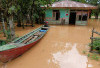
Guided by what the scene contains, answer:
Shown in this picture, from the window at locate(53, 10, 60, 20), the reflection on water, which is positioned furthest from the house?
the reflection on water

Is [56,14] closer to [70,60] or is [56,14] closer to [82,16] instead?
[82,16]

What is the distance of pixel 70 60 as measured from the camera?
13.2 feet

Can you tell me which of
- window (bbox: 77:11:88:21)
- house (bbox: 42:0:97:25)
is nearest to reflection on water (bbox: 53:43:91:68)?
house (bbox: 42:0:97:25)

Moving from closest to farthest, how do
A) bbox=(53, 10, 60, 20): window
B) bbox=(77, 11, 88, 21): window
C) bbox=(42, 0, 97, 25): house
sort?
1. bbox=(42, 0, 97, 25): house
2. bbox=(77, 11, 88, 21): window
3. bbox=(53, 10, 60, 20): window

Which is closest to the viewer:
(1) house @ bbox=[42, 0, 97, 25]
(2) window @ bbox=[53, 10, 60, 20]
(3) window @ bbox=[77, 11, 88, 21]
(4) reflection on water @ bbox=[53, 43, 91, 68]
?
(4) reflection on water @ bbox=[53, 43, 91, 68]

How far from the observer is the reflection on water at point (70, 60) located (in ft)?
12.0

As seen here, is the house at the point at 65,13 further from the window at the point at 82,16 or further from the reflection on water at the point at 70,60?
the reflection on water at the point at 70,60

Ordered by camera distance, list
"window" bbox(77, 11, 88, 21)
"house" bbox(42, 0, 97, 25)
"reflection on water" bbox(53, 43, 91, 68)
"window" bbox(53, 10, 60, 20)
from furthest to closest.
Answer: "window" bbox(53, 10, 60, 20)
"window" bbox(77, 11, 88, 21)
"house" bbox(42, 0, 97, 25)
"reflection on water" bbox(53, 43, 91, 68)

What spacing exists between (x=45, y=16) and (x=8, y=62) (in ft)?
33.7

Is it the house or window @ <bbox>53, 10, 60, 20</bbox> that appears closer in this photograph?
the house

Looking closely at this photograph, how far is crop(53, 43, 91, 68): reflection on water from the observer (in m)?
3.67

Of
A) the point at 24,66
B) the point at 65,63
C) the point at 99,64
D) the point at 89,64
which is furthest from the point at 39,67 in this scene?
the point at 99,64

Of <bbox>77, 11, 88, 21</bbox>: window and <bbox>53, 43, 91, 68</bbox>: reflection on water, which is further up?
<bbox>77, 11, 88, 21</bbox>: window

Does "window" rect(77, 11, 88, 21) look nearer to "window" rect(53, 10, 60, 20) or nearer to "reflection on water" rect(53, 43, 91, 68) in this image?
"window" rect(53, 10, 60, 20)
